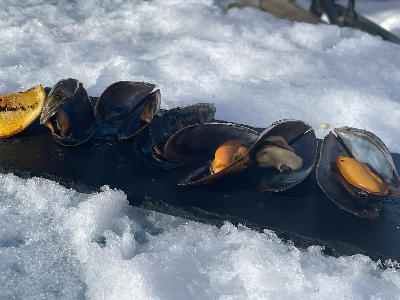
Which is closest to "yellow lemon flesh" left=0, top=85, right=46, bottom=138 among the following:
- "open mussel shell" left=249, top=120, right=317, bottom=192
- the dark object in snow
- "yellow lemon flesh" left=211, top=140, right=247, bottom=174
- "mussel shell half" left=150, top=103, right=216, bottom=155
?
"mussel shell half" left=150, top=103, right=216, bottom=155

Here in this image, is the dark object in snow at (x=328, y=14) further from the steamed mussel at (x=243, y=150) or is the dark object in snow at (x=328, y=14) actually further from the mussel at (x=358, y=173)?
the steamed mussel at (x=243, y=150)

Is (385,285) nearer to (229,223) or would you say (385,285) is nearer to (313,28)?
(229,223)

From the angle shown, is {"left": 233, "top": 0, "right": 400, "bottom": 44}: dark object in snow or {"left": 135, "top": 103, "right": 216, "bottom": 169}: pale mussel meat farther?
{"left": 233, "top": 0, "right": 400, "bottom": 44}: dark object in snow

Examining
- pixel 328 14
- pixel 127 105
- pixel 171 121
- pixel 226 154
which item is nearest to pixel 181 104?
pixel 127 105

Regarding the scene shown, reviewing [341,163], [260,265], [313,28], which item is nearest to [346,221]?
[341,163]

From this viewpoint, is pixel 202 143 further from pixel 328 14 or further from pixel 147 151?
pixel 328 14

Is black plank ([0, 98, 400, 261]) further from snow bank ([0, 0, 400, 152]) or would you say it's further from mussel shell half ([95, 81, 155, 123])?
snow bank ([0, 0, 400, 152])
